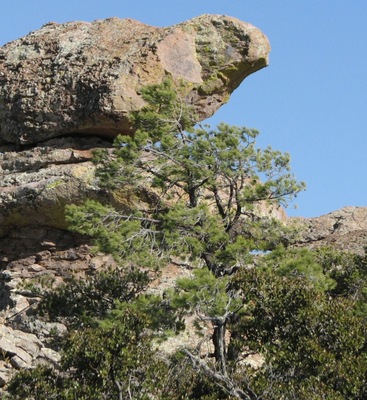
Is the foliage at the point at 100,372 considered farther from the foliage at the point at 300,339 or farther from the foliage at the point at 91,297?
the foliage at the point at 91,297

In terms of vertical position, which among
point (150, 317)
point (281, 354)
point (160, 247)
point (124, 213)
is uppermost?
point (124, 213)

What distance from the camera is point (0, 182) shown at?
83.7 feet

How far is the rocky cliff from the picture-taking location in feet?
79.6

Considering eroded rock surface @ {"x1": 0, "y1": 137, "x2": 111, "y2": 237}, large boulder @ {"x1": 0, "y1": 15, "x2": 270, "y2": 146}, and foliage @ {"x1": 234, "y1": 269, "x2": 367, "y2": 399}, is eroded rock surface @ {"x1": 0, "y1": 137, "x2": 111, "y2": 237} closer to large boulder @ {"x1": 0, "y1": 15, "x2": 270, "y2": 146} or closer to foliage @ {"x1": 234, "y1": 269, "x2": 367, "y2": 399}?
large boulder @ {"x1": 0, "y1": 15, "x2": 270, "y2": 146}

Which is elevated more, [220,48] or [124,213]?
[220,48]

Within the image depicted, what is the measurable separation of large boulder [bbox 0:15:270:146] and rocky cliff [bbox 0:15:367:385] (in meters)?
0.04

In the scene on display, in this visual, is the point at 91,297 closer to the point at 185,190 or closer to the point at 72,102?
the point at 185,190

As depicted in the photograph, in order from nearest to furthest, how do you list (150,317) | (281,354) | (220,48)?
(281,354) < (150,317) < (220,48)

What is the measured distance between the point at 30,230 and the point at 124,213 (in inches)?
147

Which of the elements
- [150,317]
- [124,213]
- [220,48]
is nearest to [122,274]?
[124,213]

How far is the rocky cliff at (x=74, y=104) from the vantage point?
79.6 ft

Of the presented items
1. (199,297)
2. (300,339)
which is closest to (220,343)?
(199,297)

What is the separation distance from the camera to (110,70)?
25.0 meters

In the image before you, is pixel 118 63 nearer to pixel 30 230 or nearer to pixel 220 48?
pixel 220 48
